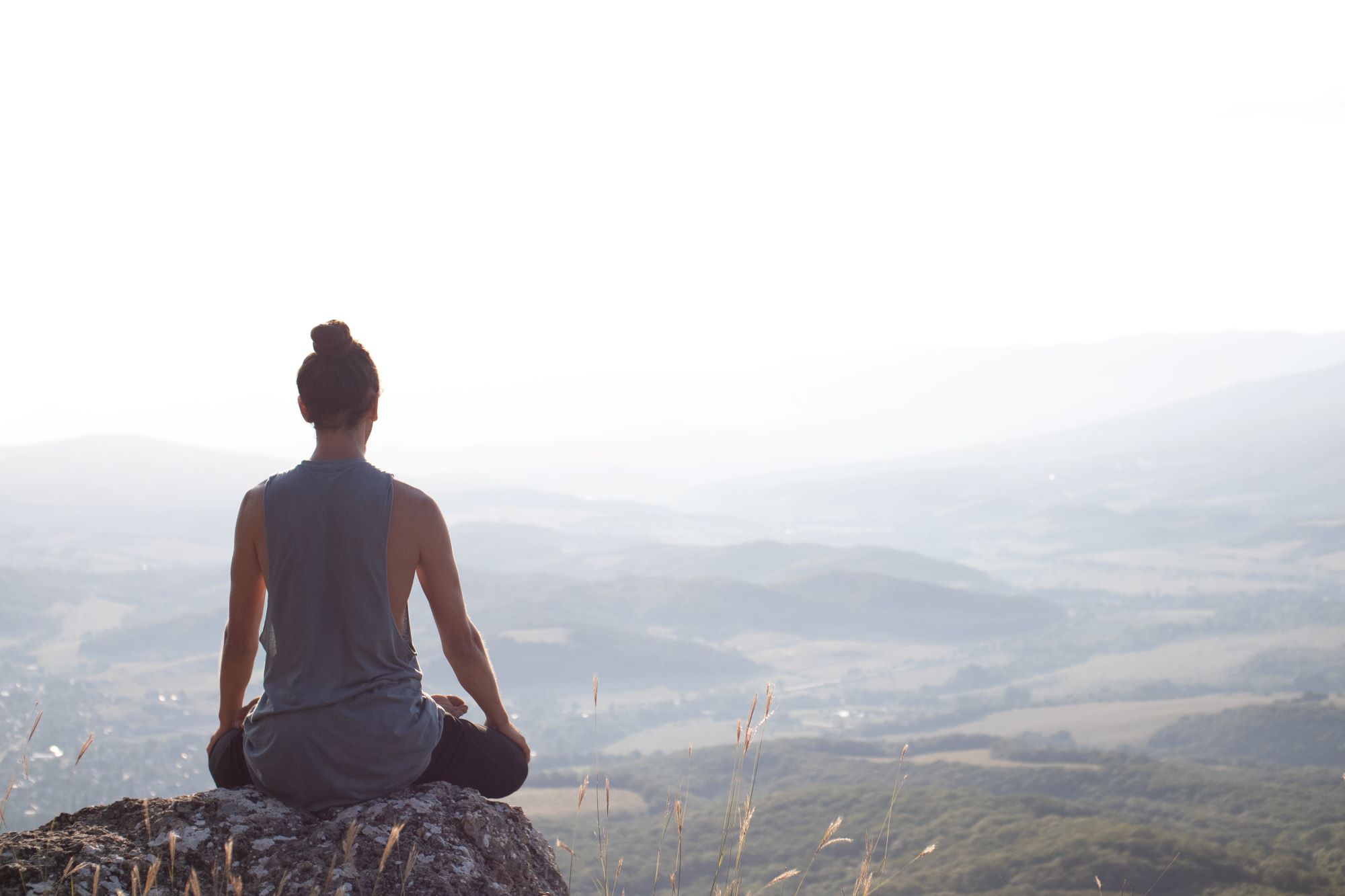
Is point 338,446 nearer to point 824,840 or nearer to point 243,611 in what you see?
point 243,611

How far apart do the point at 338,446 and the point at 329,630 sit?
22.2 inches

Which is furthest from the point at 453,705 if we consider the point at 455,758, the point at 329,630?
the point at 329,630

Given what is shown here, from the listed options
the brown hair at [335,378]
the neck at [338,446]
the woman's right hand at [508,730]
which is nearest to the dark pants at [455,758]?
the woman's right hand at [508,730]

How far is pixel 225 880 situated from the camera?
3.09 m

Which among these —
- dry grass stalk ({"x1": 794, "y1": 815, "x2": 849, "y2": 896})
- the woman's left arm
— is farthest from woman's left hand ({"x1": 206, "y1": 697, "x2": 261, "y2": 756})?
dry grass stalk ({"x1": 794, "y1": 815, "x2": 849, "y2": 896})

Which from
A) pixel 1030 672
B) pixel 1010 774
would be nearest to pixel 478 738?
pixel 1010 774

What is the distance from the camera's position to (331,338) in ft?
10.8

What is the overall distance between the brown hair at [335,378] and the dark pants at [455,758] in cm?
106

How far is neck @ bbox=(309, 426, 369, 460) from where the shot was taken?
3326 mm

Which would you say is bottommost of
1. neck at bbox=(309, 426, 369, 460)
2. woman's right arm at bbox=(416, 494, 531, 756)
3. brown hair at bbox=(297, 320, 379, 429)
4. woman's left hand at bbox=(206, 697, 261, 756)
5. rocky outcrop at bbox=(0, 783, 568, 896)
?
rocky outcrop at bbox=(0, 783, 568, 896)

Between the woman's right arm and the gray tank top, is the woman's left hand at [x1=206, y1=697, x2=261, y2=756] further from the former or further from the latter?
the woman's right arm

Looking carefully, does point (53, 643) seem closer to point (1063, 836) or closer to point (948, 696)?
point (948, 696)

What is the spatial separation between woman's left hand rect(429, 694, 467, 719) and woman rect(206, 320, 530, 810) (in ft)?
0.68

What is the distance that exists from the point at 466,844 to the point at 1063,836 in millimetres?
40914
